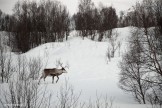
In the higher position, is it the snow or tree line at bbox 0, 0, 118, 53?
tree line at bbox 0, 0, 118, 53

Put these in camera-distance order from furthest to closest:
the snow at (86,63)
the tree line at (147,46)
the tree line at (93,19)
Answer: the tree line at (93,19) < the snow at (86,63) < the tree line at (147,46)

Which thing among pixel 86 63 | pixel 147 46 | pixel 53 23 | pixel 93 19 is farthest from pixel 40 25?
pixel 147 46

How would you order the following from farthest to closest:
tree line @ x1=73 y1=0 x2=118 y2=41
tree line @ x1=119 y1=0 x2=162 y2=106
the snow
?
tree line @ x1=73 y1=0 x2=118 y2=41, the snow, tree line @ x1=119 y1=0 x2=162 y2=106

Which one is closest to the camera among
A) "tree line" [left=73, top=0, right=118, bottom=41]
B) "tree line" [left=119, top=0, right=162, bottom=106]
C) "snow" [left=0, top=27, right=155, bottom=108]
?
"tree line" [left=119, top=0, right=162, bottom=106]

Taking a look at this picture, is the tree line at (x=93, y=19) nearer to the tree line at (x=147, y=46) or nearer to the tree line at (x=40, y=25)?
the tree line at (x=40, y=25)

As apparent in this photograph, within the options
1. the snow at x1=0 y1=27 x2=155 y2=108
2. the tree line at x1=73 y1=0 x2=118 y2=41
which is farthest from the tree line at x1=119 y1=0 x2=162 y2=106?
the tree line at x1=73 y1=0 x2=118 y2=41

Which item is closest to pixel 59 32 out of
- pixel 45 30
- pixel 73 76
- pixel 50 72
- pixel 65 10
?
pixel 45 30

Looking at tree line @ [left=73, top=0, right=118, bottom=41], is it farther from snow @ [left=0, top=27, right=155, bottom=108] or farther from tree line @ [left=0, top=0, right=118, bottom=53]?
snow @ [left=0, top=27, right=155, bottom=108]

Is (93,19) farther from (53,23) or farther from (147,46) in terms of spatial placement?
(147,46)

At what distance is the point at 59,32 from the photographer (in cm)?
3691

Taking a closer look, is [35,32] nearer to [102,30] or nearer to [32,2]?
[32,2]

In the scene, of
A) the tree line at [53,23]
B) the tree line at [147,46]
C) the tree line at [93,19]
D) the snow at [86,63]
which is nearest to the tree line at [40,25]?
the tree line at [53,23]

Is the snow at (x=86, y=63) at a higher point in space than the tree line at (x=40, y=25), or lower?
lower

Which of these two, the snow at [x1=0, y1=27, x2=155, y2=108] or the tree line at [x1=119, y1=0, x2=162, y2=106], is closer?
the tree line at [x1=119, y1=0, x2=162, y2=106]
